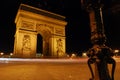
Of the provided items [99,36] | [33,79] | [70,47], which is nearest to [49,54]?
[70,47]

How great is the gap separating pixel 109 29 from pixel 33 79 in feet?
71.8

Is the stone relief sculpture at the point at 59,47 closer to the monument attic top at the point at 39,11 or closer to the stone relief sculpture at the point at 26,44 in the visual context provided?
the monument attic top at the point at 39,11

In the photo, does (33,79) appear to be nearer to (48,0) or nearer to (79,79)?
(79,79)

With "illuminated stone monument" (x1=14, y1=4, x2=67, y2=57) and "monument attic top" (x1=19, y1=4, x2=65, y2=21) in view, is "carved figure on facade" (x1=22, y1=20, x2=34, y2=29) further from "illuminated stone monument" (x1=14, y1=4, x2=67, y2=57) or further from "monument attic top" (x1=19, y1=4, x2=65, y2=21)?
"monument attic top" (x1=19, y1=4, x2=65, y2=21)

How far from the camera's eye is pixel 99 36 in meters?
1.64

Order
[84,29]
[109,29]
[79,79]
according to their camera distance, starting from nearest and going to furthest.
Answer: [79,79] → [109,29] → [84,29]

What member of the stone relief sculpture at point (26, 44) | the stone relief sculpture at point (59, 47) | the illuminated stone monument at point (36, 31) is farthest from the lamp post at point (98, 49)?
the stone relief sculpture at point (59, 47)

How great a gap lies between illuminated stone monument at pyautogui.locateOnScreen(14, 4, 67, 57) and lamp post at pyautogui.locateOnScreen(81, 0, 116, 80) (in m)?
17.4

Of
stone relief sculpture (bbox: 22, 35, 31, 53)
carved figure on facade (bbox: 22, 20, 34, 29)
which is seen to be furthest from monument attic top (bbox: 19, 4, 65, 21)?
stone relief sculpture (bbox: 22, 35, 31, 53)

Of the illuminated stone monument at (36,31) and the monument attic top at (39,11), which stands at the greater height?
the monument attic top at (39,11)

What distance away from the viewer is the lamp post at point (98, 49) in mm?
1549

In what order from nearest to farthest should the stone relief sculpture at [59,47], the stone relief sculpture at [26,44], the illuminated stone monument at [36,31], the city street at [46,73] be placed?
1. the city street at [46,73]
2. the stone relief sculpture at [26,44]
3. the illuminated stone monument at [36,31]
4. the stone relief sculpture at [59,47]

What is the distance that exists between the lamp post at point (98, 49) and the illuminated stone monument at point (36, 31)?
17.4 meters

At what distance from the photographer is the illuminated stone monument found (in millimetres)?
18906
